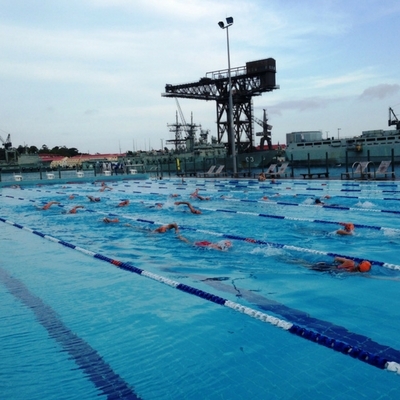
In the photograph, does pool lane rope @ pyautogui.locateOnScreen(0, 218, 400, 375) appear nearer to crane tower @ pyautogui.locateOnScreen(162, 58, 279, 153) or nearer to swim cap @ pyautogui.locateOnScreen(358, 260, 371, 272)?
swim cap @ pyautogui.locateOnScreen(358, 260, 371, 272)

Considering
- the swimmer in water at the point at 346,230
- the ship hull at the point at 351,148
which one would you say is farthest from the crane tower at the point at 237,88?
the swimmer in water at the point at 346,230

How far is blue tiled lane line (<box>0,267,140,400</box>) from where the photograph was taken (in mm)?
2795

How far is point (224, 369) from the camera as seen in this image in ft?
9.86

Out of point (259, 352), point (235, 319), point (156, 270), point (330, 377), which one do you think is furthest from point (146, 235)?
point (330, 377)

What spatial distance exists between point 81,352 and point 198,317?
111cm

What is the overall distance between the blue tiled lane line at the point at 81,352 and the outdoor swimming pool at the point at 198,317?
0.01 meters

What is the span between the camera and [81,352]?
10.9 ft

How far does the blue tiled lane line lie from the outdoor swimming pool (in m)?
0.01

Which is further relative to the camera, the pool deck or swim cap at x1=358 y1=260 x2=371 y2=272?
the pool deck

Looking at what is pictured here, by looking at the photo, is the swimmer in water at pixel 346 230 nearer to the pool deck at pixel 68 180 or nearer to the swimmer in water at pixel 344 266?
the swimmer in water at pixel 344 266

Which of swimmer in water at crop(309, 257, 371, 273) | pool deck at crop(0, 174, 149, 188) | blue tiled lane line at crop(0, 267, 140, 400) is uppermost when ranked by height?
pool deck at crop(0, 174, 149, 188)

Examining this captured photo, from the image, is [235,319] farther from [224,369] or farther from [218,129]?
[218,129]

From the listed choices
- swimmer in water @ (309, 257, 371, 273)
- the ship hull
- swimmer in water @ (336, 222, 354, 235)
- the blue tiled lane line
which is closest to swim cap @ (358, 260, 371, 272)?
swimmer in water @ (309, 257, 371, 273)

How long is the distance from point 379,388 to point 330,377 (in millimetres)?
304
